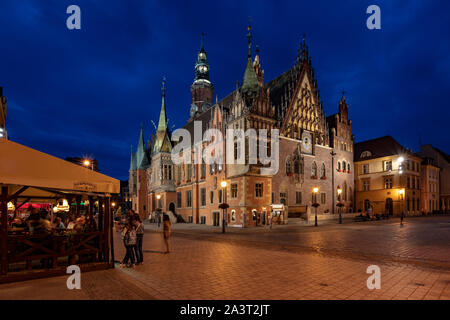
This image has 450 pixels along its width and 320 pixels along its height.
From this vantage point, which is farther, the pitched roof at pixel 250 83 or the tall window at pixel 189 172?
the tall window at pixel 189 172

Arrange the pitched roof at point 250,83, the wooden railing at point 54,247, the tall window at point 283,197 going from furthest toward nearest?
the tall window at point 283,197, the pitched roof at point 250,83, the wooden railing at point 54,247

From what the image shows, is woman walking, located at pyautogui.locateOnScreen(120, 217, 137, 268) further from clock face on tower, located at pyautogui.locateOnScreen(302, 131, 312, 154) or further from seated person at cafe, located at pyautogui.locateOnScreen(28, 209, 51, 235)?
clock face on tower, located at pyautogui.locateOnScreen(302, 131, 312, 154)

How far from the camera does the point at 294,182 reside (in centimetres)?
3878

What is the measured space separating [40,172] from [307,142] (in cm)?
3756

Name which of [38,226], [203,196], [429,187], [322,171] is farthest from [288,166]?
[429,187]

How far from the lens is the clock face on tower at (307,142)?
40719 millimetres

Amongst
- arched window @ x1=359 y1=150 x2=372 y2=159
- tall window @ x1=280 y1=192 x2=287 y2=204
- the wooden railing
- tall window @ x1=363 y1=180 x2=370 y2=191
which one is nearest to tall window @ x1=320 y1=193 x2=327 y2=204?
tall window @ x1=280 y1=192 x2=287 y2=204

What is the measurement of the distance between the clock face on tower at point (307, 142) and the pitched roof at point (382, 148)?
62.9 feet

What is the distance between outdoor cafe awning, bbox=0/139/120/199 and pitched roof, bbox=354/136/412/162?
178 feet

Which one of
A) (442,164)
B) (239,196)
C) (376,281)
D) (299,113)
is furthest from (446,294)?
(442,164)

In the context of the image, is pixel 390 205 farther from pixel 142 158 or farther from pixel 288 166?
pixel 142 158

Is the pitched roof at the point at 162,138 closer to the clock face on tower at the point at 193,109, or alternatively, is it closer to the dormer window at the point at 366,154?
the clock face on tower at the point at 193,109

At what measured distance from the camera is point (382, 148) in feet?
175

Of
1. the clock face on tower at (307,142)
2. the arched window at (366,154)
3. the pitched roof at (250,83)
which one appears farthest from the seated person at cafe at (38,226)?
the arched window at (366,154)
